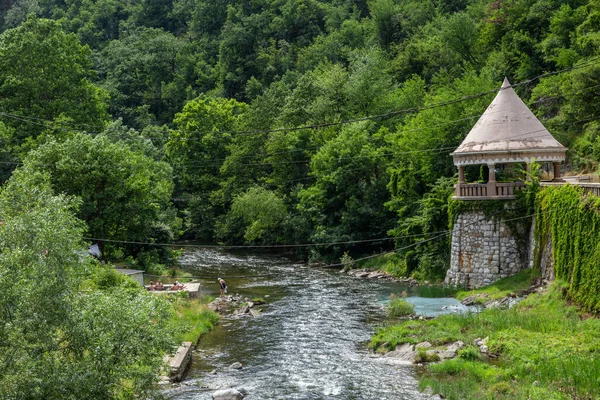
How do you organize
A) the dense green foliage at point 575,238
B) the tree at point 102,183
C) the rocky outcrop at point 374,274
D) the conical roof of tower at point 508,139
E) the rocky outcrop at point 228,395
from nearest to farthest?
the rocky outcrop at point 228,395 < the dense green foliage at point 575,238 < the conical roof of tower at point 508,139 < the tree at point 102,183 < the rocky outcrop at point 374,274

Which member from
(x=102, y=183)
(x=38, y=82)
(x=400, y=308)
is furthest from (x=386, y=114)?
(x=38, y=82)

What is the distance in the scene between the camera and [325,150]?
184 ft

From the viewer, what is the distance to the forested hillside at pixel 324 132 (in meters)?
42.4

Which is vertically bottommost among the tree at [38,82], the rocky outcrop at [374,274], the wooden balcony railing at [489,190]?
the rocky outcrop at [374,274]

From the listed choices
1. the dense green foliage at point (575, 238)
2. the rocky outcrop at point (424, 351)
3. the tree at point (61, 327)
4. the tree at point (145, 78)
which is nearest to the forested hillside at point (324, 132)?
the tree at point (145, 78)

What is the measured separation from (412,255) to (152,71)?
263 ft

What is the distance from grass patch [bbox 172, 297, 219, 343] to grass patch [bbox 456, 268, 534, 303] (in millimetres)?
11814

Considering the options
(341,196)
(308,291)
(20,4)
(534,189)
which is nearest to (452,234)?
(534,189)

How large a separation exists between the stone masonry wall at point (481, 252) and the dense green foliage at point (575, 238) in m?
2.33

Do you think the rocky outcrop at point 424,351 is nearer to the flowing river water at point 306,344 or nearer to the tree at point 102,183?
the flowing river water at point 306,344

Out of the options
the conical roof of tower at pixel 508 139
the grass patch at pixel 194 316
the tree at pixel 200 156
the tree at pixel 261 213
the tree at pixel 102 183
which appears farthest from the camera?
the tree at pixel 200 156

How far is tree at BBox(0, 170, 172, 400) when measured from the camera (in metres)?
15.6

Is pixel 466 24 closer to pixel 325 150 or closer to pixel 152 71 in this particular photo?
pixel 325 150

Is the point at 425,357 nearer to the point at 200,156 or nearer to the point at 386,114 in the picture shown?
the point at 386,114
